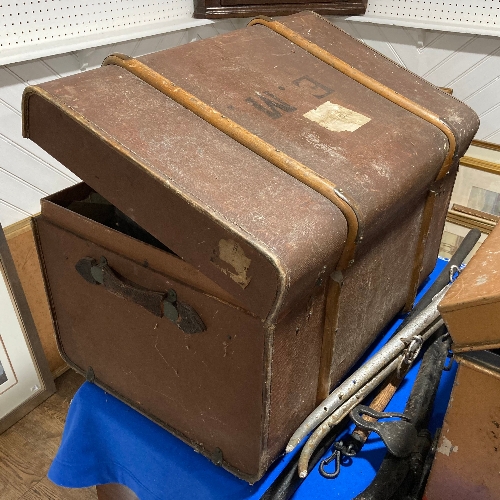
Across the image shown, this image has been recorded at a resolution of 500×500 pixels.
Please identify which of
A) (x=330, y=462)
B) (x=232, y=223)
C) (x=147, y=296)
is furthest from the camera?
(x=330, y=462)

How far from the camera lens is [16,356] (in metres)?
1.82

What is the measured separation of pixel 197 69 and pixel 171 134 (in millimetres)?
247

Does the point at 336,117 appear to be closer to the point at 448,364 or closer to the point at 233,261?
the point at 233,261

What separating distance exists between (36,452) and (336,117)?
5.35ft

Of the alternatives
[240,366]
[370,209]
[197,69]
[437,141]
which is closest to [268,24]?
[197,69]

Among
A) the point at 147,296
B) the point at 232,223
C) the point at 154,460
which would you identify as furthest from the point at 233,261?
the point at 154,460

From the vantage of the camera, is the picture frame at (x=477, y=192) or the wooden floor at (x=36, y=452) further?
the picture frame at (x=477, y=192)

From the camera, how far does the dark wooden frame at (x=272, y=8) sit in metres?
2.07

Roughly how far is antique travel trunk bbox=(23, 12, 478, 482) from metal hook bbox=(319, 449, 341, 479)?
0.10 meters

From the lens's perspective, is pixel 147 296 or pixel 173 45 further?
pixel 173 45

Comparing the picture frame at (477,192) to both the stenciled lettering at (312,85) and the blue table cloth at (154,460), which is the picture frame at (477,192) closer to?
the blue table cloth at (154,460)

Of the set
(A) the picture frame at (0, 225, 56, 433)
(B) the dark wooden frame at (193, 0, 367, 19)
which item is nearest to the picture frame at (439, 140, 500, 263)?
(B) the dark wooden frame at (193, 0, 367, 19)

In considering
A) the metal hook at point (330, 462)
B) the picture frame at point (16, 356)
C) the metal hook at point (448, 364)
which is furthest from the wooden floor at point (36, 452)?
the metal hook at point (448, 364)

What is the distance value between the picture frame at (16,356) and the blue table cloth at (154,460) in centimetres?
79
